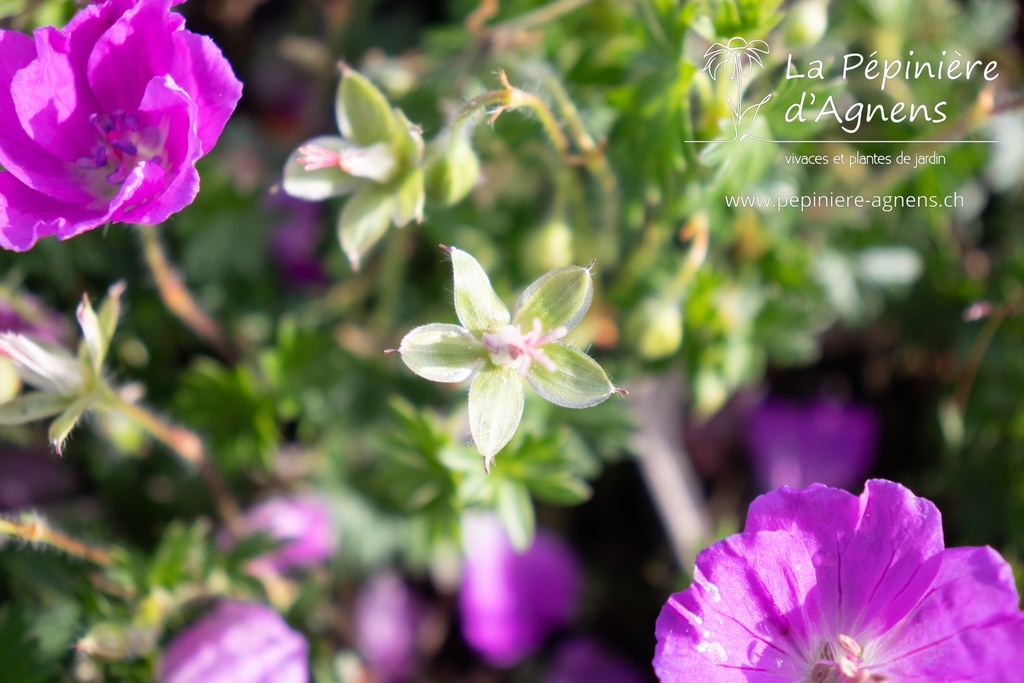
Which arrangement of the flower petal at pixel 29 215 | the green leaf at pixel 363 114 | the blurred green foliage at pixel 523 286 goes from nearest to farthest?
the flower petal at pixel 29 215 < the green leaf at pixel 363 114 < the blurred green foliage at pixel 523 286

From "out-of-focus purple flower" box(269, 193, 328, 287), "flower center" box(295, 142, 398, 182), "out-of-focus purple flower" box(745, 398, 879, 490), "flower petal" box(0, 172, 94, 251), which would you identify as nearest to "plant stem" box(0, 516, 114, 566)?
"flower petal" box(0, 172, 94, 251)

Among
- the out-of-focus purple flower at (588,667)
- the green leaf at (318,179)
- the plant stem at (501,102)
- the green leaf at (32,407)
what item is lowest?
the out-of-focus purple flower at (588,667)

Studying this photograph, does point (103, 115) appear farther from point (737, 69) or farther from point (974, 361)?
point (974, 361)

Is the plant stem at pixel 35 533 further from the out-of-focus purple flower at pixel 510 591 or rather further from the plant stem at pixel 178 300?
the out-of-focus purple flower at pixel 510 591

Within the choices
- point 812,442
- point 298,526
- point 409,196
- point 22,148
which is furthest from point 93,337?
point 812,442

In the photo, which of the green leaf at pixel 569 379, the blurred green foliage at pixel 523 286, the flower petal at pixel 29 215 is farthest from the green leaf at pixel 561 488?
the flower petal at pixel 29 215

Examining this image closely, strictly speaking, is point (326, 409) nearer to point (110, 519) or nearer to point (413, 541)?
point (413, 541)

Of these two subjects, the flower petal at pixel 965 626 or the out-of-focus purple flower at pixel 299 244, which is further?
the out-of-focus purple flower at pixel 299 244

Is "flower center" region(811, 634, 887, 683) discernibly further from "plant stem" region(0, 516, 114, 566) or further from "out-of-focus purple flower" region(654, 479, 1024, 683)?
"plant stem" region(0, 516, 114, 566)
